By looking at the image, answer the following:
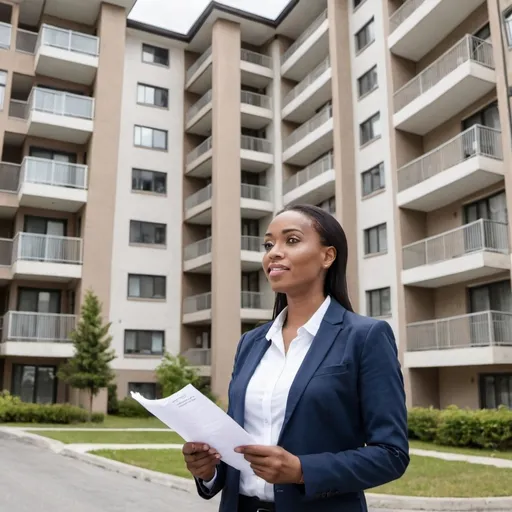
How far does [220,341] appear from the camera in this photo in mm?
33250

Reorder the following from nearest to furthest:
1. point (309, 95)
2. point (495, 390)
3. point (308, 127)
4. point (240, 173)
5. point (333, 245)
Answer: point (333, 245) → point (495, 390) → point (309, 95) → point (308, 127) → point (240, 173)

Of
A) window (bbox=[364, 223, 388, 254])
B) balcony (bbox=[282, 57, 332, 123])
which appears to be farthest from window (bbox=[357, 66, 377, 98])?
window (bbox=[364, 223, 388, 254])

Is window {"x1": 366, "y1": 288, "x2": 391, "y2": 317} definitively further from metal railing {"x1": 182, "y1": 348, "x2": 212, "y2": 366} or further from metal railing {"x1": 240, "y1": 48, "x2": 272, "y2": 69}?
metal railing {"x1": 240, "y1": 48, "x2": 272, "y2": 69}

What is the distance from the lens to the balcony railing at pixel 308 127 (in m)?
33.3

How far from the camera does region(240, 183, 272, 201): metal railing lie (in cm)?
3666

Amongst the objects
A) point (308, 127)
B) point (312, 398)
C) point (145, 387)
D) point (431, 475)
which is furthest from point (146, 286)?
point (312, 398)

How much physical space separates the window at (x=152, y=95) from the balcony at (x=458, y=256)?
63.7 ft

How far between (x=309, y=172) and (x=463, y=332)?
1440 cm

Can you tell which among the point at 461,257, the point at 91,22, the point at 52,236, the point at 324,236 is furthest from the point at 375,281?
the point at 324,236

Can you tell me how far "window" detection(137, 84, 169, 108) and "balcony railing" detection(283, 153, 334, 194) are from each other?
9409 mm

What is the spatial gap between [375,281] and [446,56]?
397 inches

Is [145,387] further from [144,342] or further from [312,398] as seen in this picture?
[312,398]

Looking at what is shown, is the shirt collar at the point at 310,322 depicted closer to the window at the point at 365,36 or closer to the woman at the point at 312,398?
the woman at the point at 312,398

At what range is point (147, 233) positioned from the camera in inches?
1425
